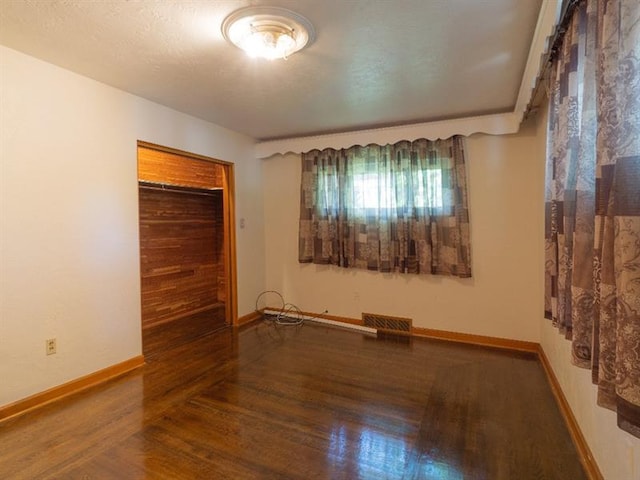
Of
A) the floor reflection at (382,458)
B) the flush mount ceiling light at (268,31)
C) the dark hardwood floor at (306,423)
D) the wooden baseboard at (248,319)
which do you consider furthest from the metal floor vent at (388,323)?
the flush mount ceiling light at (268,31)

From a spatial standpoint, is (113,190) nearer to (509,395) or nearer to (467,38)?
(467,38)

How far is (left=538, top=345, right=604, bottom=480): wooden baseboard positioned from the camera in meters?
1.63

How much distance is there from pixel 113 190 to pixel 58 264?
28.1 inches

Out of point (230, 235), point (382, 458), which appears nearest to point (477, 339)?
point (382, 458)

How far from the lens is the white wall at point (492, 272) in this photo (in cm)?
325

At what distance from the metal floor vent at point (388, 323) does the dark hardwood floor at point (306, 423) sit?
67 cm

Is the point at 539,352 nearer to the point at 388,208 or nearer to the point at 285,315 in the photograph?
the point at 388,208

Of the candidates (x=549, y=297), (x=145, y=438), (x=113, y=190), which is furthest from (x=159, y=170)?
(x=549, y=297)

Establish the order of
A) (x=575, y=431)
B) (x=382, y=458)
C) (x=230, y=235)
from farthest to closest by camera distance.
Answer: (x=230, y=235) → (x=575, y=431) → (x=382, y=458)

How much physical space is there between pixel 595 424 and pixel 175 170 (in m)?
4.52

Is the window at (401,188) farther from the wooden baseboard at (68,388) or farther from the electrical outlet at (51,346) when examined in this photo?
the electrical outlet at (51,346)

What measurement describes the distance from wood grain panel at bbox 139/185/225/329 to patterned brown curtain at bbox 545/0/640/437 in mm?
4252

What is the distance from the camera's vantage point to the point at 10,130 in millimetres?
2168

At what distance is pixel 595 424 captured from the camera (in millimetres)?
1630
